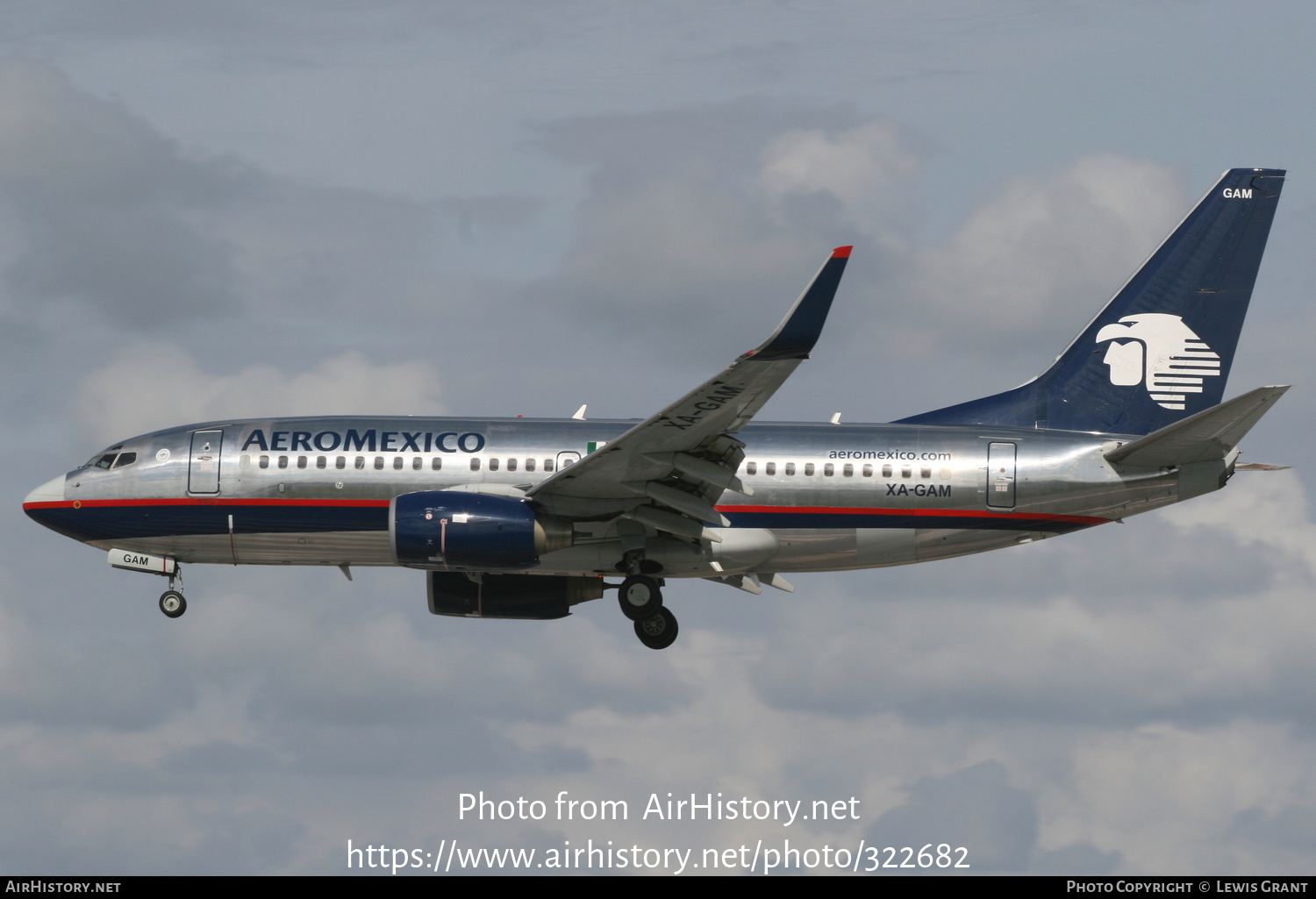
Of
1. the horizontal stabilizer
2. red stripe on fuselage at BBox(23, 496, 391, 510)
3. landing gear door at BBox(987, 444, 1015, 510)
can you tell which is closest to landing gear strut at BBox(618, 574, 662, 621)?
red stripe on fuselage at BBox(23, 496, 391, 510)

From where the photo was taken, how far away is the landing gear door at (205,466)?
42000 mm

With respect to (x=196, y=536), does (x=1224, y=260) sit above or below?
above

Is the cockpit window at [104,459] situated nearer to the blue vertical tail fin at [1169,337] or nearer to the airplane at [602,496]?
the airplane at [602,496]

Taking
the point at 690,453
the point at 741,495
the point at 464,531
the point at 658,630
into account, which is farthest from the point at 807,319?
the point at 658,630

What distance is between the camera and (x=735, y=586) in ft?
145

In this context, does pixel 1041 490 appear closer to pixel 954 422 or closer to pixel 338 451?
pixel 954 422

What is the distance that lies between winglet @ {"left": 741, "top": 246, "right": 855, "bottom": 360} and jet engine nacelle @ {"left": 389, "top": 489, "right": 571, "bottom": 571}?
27.3ft

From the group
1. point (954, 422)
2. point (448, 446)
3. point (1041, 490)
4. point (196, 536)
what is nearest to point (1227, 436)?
point (1041, 490)

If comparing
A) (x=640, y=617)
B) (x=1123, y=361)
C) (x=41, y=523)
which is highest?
(x=1123, y=361)

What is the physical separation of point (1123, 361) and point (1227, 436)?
680 cm

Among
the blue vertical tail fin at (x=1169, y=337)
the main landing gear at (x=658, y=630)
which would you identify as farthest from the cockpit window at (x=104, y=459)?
the blue vertical tail fin at (x=1169, y=337)

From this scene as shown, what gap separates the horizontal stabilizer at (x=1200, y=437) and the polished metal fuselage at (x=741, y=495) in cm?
43

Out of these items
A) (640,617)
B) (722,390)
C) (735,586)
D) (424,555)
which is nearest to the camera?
(722,390)

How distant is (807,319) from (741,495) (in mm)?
8545
